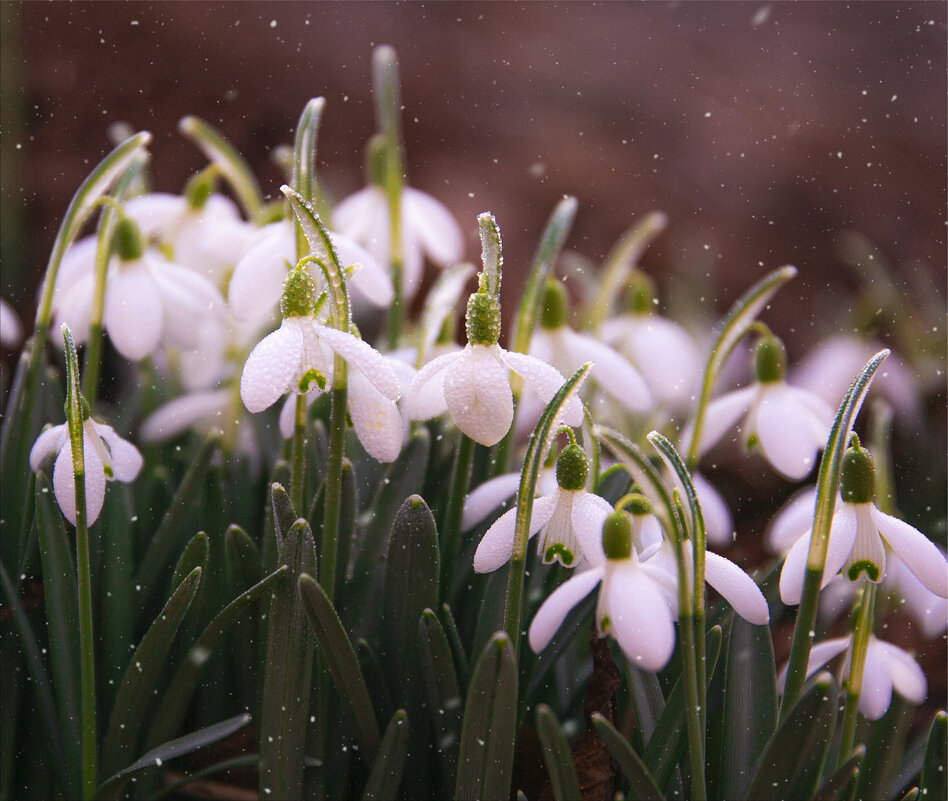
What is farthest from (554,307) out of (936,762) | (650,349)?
(936,762)

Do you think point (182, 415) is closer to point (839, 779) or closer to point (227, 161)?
point (227, 161)

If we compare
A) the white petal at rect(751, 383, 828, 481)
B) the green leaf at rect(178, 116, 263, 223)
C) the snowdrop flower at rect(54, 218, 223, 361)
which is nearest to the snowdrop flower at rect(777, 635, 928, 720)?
the white petal at rect(751, 383, 828, 481)

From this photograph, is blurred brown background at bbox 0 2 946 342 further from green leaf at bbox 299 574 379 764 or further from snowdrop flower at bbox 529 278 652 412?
green leaf at bbox 299 574 379 764

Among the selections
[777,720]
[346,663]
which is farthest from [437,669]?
[777,720]

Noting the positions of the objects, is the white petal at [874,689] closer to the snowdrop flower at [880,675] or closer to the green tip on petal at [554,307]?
the snowdrop flower at [880,675]

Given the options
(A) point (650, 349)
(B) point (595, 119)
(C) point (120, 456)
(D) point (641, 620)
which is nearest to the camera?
(D) point (641, 620)

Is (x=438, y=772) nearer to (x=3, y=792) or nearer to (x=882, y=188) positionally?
(x=3, y=792)
